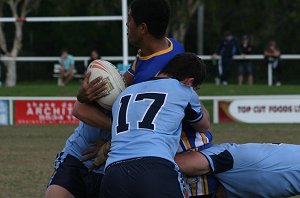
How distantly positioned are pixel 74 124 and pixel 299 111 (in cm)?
460

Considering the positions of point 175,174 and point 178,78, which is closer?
point 175,174

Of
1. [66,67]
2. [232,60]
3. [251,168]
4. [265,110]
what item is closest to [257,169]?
[251,168]

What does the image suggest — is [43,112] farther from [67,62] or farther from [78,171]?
[78,171]

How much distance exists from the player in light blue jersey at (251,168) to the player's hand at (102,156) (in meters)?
0.50

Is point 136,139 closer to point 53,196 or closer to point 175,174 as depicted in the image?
point 175,174

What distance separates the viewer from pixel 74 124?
16.1m

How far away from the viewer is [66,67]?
2434cm

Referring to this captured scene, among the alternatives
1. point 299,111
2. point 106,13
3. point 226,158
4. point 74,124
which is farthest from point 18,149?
point 106,13

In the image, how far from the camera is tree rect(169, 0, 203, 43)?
107 ft

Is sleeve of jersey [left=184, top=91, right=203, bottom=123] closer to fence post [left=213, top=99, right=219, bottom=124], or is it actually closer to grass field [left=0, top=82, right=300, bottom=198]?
grass field [left=0, top=82, right=300, bottom=198]

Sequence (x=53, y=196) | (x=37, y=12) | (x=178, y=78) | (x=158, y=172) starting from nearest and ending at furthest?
(x=158, y=172)
(x=178, y=78)
(x=53, y=196)
(x=37, y=12)

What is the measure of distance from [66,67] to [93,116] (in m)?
19.5

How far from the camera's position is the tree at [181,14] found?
32500 mm

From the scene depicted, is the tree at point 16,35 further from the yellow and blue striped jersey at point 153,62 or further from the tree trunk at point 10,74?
the yellow and blue striped jersey at point 153,62
